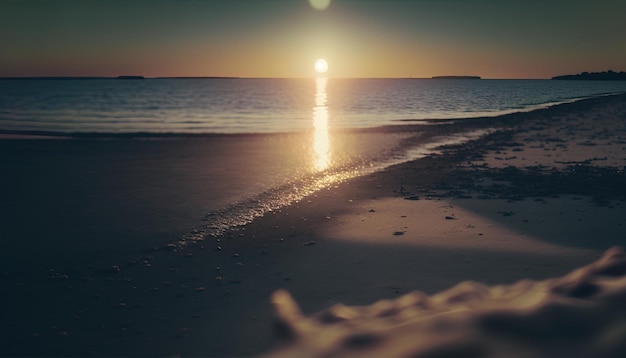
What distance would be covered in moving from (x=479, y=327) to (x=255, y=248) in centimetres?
564

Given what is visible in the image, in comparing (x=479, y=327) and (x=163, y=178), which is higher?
(x=479, y=327)

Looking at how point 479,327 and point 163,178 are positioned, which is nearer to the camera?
point 479,327

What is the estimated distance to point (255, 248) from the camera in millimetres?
6754

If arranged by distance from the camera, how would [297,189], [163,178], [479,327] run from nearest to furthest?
[479,327], [297,189], [163,178]

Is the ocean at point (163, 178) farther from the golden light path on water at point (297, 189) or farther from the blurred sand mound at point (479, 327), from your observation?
the blurred sand mound at point (479, 327)

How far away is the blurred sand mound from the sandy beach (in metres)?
0.04

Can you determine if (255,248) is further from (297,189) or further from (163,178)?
(163,178)

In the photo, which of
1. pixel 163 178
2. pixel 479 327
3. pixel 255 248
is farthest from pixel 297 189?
pixel 479 327

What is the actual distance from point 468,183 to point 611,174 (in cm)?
319

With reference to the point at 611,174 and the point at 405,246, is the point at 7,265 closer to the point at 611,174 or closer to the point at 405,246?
the point at 405,246

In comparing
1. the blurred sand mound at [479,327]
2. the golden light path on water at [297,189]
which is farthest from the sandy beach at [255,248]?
the golden light path on water at [297,189]

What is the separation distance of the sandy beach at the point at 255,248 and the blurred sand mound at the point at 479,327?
39 millimetres

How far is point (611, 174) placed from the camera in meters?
11.0

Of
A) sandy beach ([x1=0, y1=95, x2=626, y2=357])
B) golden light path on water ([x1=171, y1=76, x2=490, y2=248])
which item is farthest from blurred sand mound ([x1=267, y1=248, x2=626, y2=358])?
golden light path on water ([x1=171, y1=76, x2=490, y2=248])
